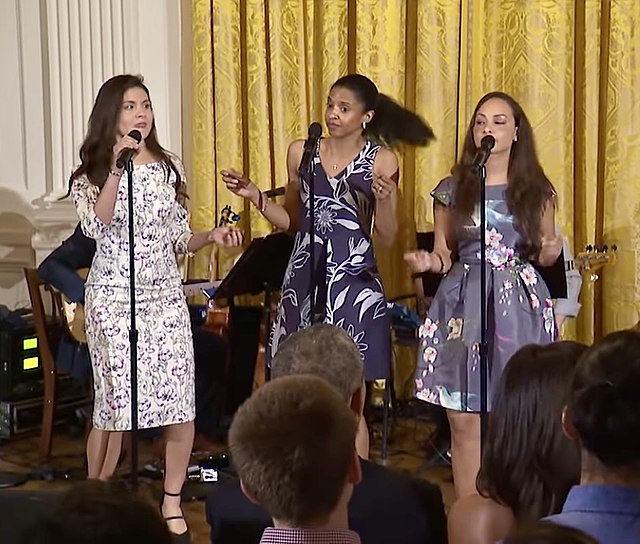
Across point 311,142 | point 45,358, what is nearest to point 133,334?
point 311,142

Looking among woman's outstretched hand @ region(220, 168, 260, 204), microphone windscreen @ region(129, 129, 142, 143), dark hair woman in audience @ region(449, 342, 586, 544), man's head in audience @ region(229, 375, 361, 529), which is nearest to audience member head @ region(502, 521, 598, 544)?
man's head in audience @ region(229, 375, 361, 529)

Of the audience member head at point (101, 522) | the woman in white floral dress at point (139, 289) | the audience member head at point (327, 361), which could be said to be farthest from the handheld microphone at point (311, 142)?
the audience member head at point (101, 522)

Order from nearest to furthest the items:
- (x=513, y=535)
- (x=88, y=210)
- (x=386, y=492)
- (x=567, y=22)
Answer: (x=513, y=535), (x=386, y=492), (x=88, y=210), (x=567, y=22)

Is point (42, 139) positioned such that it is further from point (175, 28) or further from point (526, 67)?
point (526, 67)

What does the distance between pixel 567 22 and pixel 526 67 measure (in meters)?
0.23

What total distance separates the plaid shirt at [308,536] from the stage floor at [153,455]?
2.02 meters

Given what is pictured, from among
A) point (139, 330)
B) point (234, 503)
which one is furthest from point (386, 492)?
point (139, 330)

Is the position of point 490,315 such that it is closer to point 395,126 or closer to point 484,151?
point 484,151

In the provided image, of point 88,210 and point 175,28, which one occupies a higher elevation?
point 175,28

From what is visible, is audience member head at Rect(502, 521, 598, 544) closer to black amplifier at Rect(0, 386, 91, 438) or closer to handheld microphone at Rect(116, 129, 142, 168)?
handheld microphone at Rect(116, 129, 142, 168)

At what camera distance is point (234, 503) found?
76.4 inches

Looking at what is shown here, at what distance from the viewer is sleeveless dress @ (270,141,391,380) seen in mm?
3539

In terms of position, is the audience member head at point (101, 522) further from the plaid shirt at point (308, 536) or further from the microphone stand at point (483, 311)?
the microphone stand at point (483, 311)

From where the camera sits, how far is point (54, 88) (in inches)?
188
